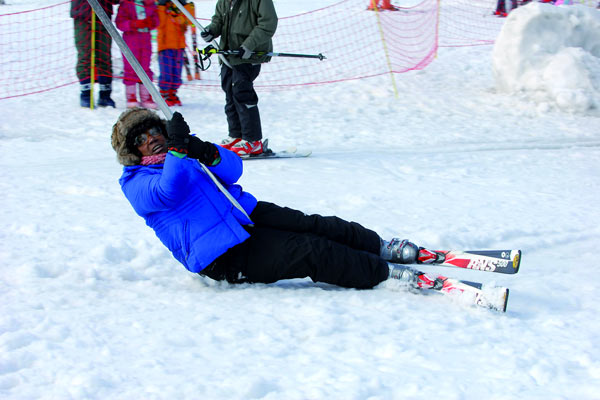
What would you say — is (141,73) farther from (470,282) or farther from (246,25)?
(246,25)

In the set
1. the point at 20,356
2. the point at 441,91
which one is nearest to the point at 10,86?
the point at 441,91

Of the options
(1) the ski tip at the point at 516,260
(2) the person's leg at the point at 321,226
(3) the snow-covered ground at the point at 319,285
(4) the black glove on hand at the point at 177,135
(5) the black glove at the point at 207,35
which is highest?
(5) the black glove at the point at 207,35

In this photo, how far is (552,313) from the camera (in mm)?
2939

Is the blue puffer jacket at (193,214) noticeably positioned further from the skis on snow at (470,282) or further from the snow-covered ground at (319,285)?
the skis on snow at (470,282)

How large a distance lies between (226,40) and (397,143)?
2.10 meters

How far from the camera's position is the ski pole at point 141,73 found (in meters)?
2.78

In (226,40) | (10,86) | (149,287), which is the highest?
(226,40)

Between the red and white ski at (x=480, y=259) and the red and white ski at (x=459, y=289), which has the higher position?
the red and white ski at (x=480, y=259)

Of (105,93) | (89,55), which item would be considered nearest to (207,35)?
(105,93)

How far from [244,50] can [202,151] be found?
2.71m

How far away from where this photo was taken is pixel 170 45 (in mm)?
7832

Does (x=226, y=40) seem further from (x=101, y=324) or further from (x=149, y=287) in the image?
(x=101, y=324)

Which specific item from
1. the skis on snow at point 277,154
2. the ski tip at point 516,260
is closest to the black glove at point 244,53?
the skis on snow at point 277,154

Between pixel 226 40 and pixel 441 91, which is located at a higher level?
pixel 226 40
